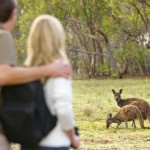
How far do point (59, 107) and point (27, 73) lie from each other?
30cm

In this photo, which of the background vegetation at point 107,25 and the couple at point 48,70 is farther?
the background vegetation at point 107,25

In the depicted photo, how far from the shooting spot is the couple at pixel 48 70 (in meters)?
4.10

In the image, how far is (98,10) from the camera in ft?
148

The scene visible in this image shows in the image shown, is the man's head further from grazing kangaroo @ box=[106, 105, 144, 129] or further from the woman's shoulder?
grazing kangaroo @ box=[106, 105, 144, 129]

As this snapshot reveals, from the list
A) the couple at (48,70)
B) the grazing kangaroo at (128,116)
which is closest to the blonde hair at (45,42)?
the couple at (48,70)

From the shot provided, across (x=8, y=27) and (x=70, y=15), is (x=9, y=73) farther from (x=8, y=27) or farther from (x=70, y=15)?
(x=70, y=15)

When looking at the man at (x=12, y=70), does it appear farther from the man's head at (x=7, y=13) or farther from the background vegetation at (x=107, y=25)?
the background vegetation at (x=107, y=25)

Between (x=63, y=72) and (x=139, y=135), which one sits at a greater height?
(x=63, y=72)

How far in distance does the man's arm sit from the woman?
47mm

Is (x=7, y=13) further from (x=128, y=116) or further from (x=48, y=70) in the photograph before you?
(x=128, y=116)

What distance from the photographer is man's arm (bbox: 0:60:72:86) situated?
13.5ft

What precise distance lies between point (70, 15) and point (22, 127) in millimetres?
40651

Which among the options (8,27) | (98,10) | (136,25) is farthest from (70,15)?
(8,27)

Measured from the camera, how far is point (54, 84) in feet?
13.6
